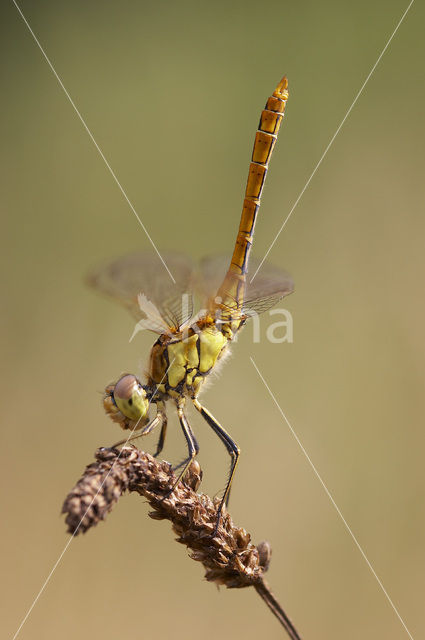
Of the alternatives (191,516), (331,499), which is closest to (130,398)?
(191,516)

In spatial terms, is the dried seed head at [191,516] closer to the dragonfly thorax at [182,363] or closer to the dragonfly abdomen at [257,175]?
the dragonfly thorax at [182,363]

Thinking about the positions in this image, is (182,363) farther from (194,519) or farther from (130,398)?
(194,519)

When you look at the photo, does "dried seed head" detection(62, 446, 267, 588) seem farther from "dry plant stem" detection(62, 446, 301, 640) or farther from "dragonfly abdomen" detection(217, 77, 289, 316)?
"dragonfly abdomen" detection(217, 77, 289, 316)

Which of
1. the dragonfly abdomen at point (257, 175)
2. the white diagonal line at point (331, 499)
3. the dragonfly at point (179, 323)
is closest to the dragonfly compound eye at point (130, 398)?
the dragonfly at point (179, 323)

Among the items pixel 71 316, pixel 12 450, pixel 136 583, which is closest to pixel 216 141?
pixel 71 316

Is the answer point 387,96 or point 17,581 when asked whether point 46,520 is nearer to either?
point 17,581

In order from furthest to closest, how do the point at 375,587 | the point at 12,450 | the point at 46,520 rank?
the point at 12,450 < the point at 46,520 < the point at 375,587

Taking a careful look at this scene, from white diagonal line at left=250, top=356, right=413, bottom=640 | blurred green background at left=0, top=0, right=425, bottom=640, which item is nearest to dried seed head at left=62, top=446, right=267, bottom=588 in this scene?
blurred green background at left=0, top=0, right=425, bottom=640

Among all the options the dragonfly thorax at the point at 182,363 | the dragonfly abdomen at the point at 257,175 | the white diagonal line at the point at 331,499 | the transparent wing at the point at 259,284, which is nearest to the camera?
the dragonfly thorax at the point at 182,363
